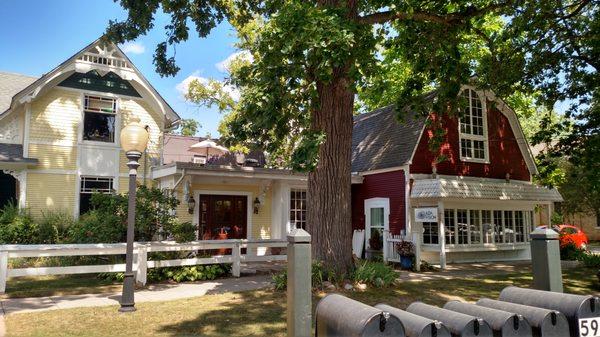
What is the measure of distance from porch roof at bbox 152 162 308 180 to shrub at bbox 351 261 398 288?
4.66 meters

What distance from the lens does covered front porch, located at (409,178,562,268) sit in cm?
1568

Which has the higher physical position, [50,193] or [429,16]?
[429,16]

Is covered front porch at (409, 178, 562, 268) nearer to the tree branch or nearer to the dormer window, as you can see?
the dormer window

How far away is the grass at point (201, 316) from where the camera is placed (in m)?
6.78

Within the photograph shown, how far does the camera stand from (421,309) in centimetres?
368

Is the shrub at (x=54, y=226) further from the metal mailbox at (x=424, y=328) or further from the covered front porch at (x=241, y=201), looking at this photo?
the metal mailbox at (x=424, y=328)

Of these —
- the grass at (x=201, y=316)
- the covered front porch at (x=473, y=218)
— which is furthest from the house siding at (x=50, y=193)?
the covered front porch at (x=473, y=218)

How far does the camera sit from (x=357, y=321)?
311 centimetres

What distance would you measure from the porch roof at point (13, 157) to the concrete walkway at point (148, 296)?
7.91 m

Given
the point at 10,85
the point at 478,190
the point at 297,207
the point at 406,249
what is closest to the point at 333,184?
the point at 406,249

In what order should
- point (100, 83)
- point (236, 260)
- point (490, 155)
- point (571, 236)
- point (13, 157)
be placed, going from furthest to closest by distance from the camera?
point (571, 236) < point (490, 155) < point (100, 83) < point (13, 157) < point (236, 260)

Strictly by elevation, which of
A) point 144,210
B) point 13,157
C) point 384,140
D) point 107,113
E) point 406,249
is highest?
point 107,113

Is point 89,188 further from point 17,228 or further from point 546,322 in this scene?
point 546,322

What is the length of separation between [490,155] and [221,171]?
10476mm
